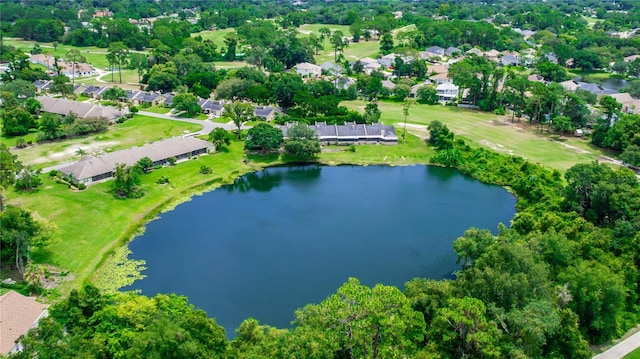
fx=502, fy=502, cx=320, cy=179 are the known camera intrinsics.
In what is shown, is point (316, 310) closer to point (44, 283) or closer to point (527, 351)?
point (527, 351)

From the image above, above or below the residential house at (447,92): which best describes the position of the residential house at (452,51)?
above

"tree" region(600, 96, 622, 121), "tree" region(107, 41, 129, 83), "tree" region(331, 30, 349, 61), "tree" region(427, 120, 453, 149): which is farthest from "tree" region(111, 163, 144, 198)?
"tree" region(331, 30, 349, 61)

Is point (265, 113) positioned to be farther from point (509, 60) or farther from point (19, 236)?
point (509, 60)

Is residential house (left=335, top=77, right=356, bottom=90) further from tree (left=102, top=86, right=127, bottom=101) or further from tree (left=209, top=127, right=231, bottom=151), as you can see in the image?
tree (left=102, top=86, right=127, bottom=101)

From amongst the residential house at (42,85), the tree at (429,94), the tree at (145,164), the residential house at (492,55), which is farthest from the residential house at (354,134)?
the residential house at (492,55)

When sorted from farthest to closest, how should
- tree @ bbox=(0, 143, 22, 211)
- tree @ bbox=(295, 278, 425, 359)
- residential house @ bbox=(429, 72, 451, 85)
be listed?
residential house @ bbox=(429, 72, 451, 85)
tree @ bbox=(0, 143, 22, 211)
tree @ bbox=(295, 278, 425, 359)

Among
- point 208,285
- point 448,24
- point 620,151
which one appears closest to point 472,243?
point 208,285

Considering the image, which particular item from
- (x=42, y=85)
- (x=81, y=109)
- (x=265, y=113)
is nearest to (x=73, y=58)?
(x=42, y=85)

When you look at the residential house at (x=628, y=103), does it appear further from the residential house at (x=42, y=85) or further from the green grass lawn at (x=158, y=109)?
the residential house at (x=42, y=85)
